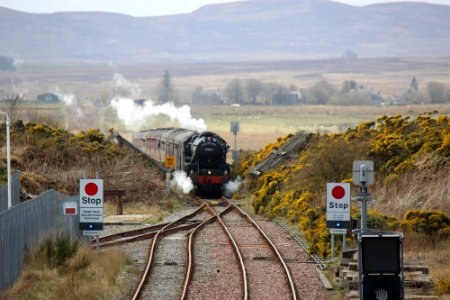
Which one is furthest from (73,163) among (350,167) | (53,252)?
(53,252)

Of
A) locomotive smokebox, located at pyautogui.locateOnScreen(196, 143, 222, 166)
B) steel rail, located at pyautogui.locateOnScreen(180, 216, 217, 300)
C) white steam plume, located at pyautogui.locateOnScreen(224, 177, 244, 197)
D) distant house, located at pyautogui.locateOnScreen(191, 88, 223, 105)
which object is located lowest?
white steam plume, located at pyautogui.locateOnScreen(224, 177, 244, 197)

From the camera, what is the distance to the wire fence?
19734 millimetres

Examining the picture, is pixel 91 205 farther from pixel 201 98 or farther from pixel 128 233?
pixel 201 98

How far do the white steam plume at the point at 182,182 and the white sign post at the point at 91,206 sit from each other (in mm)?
23705

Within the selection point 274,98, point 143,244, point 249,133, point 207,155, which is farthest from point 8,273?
point 274,98

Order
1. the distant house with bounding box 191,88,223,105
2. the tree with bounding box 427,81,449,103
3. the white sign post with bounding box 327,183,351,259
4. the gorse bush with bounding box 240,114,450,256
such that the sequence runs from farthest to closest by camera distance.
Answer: the tree with bounding box 427,81,449,103, the distant house with bounding box 191,88,223,105, the gorse bush with bounding box 240,114,450,256, the white sign post with bounding box 327,183,351,259

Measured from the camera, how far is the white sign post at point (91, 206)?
78.6ft

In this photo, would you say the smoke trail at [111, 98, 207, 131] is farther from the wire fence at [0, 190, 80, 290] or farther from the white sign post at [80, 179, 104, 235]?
the white sign post at [80, 179, 104, 235]

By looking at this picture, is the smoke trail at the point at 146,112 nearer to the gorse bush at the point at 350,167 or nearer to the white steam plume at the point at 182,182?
the white steam plume at the point at 182,182

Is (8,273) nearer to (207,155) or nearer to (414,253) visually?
(414,253)

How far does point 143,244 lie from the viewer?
28.4m

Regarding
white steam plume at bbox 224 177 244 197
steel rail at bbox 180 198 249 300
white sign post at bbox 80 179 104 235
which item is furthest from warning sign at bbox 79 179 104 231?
white steam plume at bbox 224 177 244 197

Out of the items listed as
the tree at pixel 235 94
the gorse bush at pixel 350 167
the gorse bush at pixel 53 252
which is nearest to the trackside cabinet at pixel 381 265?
the gorse bush at pixel 53 252

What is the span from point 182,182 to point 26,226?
26.4m
